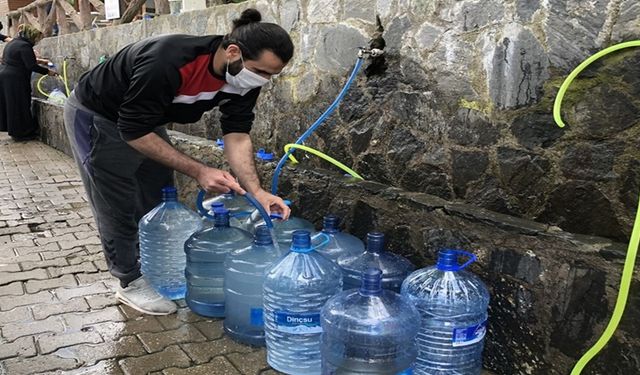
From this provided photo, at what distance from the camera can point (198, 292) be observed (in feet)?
11.6

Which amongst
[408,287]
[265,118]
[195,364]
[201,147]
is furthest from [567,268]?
[201,147]

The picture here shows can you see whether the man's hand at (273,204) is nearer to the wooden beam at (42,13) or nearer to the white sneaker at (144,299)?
the white sneaker at (144,299)

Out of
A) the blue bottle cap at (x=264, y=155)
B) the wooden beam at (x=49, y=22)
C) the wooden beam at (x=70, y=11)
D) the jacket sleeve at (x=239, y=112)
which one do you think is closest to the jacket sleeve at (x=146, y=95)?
the jacket sleeve at (x=239, y=112)

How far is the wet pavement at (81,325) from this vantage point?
2895 millimetres

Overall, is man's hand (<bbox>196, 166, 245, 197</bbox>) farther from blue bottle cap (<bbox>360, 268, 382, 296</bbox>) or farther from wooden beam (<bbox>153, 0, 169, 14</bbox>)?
wooden beam (<bbox>153, 0, 169, 14</bbox>)

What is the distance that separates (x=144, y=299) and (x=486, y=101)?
88.6 inches

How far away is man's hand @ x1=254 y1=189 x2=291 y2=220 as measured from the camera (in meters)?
3.06

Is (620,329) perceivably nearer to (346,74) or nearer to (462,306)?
(462,306)

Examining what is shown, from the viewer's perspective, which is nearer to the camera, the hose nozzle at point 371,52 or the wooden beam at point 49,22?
the hose nozzle at point 371,52

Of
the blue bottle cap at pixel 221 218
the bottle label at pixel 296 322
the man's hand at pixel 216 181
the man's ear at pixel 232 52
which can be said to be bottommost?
the bottle label at pixel 296 322

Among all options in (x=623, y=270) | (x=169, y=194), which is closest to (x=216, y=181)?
(x=169, y=194)

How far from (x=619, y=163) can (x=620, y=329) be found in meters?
0.68

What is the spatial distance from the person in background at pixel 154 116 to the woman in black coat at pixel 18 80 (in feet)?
26.7

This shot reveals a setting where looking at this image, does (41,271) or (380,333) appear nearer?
(380,333)
